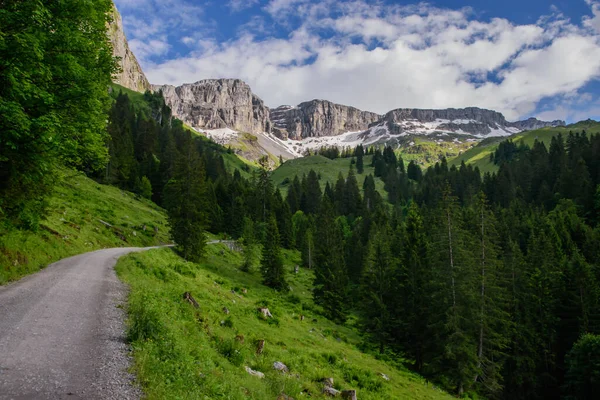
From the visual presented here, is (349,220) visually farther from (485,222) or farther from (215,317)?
(215,317)

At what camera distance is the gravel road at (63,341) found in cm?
657

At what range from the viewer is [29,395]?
240 inches

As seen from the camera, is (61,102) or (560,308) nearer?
(61,102)

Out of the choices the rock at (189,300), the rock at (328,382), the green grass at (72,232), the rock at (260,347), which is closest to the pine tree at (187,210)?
the green grass at (72,232)

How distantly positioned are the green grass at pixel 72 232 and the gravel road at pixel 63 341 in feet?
9.60

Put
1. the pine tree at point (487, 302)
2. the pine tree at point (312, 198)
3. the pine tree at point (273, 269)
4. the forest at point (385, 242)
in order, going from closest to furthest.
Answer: the forest at point (385, 242) → the pine tree at point (487, 302) → the pine tree at point (273, 269) → the pine tree at point (312, 198)

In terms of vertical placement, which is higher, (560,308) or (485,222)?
(485,222)

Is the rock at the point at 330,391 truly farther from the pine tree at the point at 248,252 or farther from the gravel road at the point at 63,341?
the pine tree at the point at 248,252

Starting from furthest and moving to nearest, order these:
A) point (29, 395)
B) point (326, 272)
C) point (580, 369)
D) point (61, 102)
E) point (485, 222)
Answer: point (326, 272)
point (580, 369)
point (485, 222)
point (61, 102)
point (29, 395)

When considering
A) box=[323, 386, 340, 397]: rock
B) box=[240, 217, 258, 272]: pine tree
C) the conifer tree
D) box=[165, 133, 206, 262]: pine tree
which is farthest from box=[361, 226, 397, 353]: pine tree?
the conifer tree

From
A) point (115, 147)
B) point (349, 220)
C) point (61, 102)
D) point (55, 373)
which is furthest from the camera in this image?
point (349, 220)

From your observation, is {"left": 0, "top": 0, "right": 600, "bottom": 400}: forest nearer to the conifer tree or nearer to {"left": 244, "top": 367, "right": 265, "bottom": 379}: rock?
{"left": 244, "top": 367, "right": 265, "bottom": 379}: rock

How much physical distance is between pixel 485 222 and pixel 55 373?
38.5 m

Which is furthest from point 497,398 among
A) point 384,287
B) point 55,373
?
point 55,373
